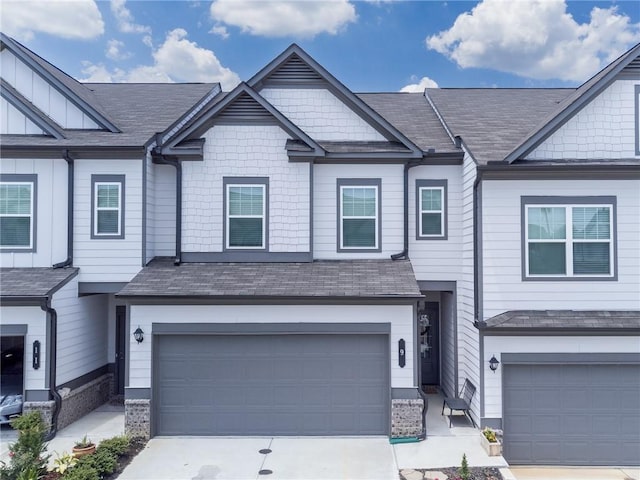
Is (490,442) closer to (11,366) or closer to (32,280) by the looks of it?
(32,280)

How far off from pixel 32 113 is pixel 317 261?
7567 mm

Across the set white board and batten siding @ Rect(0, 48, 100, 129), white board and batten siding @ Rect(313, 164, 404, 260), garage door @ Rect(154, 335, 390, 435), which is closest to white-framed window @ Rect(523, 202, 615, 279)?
white board and batten siding @ Rect(313, 164, 404, 260)

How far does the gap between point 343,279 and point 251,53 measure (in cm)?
1232

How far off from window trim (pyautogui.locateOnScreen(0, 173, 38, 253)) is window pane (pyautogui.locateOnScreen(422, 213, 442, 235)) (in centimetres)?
903

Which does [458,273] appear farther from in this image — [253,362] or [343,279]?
[253,362]

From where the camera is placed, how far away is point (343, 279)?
962cm

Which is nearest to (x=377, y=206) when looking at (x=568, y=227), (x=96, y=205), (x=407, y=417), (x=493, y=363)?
(x=568, y=227)

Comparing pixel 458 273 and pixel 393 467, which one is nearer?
pixel 393 467

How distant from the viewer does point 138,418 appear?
8.91 metres

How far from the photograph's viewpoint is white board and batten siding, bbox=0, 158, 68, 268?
10.3m

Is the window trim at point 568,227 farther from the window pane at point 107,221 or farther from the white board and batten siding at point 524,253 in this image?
the window pane at point 107,221

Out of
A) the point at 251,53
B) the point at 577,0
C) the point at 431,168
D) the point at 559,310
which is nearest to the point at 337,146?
the point at 431,168

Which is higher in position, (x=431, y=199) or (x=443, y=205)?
(x=431, y=199)

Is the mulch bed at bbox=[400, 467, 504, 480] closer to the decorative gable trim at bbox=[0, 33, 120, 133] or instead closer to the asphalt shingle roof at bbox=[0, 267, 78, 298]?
the asphalt shingle roof at bbox=[0, 267, 78, 298]
